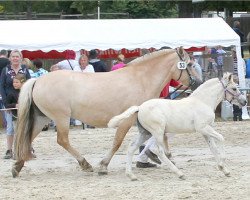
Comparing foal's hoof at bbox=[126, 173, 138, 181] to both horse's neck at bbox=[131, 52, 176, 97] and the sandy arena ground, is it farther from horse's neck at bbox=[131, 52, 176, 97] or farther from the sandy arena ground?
horse's neck at bbox=[131, 52, 176, 97]

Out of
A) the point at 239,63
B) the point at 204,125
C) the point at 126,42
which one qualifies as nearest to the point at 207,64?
the point at 239,63

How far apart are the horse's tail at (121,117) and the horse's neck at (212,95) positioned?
886mm

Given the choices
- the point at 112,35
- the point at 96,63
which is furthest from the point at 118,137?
the point at 112,35

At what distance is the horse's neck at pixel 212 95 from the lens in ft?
29.3

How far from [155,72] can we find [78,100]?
122cm

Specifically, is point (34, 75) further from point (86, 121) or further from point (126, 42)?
point (86, 121)

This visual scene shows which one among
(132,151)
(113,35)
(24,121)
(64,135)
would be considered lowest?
(132,151)

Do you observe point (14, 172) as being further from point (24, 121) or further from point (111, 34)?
point (111, 34)

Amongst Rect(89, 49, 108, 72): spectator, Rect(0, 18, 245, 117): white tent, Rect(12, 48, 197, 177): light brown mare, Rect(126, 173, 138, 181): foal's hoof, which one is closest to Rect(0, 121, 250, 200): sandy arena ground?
Rect(126, 173, 138, 181): foal's hoof

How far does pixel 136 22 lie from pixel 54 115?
29.5 feet

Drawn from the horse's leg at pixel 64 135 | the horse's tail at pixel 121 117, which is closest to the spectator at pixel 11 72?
the horse's leg at pixel 64 135

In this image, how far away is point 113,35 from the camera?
1702 centimetres

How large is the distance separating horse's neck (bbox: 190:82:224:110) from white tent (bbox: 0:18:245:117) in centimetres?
764

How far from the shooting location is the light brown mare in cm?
928
